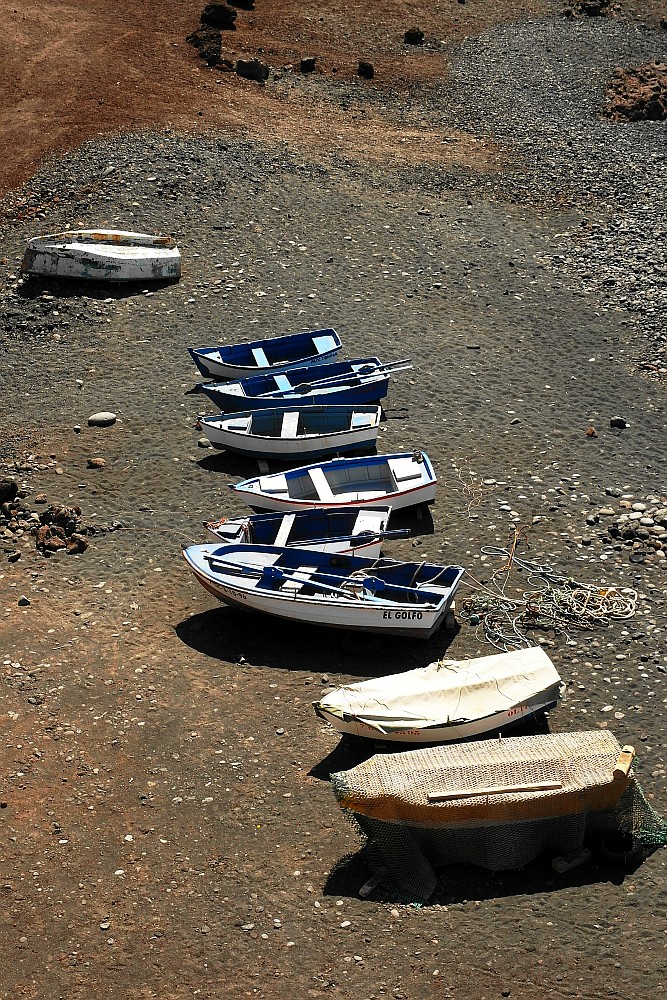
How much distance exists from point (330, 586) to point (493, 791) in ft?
14.2

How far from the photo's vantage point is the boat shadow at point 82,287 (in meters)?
24.0

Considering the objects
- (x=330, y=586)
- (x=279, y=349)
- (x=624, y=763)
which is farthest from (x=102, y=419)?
(x=624, y=763)

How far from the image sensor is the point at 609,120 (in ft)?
103

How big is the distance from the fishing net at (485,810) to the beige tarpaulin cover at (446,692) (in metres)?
0.94

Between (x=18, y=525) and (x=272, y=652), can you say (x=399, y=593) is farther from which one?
(x=18, y=525)

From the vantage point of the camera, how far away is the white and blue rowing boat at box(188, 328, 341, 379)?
20.8 metres

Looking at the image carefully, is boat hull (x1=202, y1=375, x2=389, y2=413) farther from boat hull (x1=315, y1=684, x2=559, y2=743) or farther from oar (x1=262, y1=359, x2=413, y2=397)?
boat hull (x1=315, y1=684, x2=559, y2=743)

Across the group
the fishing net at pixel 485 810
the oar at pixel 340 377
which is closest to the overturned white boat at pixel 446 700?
the fishing net at pixel 485 810

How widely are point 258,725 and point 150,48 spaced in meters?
25.2

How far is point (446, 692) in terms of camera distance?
13.0m

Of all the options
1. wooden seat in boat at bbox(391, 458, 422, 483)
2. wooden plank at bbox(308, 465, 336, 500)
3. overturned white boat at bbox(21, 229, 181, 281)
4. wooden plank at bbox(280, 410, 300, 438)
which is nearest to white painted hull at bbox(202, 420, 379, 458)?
wooden plank at bbox(280, 410, 300, 438)

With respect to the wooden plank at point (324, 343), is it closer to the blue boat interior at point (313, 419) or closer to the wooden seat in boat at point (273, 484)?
the blue boat interior at point (313, 419)

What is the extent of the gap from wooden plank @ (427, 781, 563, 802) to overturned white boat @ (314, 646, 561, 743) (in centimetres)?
131

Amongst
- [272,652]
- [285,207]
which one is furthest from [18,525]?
[285,207]
